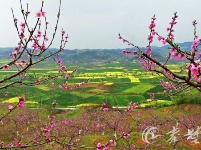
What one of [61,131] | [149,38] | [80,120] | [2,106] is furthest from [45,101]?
[149,38]

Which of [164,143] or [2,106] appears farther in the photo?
[2,106]

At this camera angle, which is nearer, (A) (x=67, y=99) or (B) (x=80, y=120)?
(B) (x=80, y=120)

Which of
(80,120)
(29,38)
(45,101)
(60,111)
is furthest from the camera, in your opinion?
(45,101)

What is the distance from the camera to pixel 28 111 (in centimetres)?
4928

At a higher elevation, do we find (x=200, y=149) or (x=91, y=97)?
(x=200, y=149)

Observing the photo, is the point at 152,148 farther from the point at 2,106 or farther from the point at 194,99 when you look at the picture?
the point at 2,106

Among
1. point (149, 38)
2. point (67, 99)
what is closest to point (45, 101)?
point (67, 99)

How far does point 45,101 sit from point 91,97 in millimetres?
12482

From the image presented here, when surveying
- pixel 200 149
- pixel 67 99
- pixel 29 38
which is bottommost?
pixel 67 99

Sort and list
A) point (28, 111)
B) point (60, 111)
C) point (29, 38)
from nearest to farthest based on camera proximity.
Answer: point (29, 38), point (28, 111), point (60, 111)

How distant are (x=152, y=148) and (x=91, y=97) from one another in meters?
49.1

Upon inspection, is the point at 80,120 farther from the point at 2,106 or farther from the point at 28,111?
the point at 2,106

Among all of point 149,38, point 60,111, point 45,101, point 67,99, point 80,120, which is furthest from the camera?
point 67,99

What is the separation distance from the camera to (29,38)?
15.5ft
